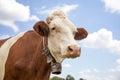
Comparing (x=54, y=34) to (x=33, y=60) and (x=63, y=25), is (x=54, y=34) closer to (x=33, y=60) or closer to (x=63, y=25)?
(x=63, y=25)

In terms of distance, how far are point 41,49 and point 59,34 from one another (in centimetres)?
90

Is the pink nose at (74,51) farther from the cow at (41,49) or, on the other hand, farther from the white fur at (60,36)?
the white fur at (60,36)

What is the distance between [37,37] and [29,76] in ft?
4.08

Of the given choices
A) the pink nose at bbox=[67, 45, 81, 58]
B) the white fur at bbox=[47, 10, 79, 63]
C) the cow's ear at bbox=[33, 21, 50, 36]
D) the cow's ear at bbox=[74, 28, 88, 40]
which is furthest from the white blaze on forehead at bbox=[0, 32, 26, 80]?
the pink nose at bbox=[67, 45, 81, 58]

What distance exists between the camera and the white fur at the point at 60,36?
8.74 meters

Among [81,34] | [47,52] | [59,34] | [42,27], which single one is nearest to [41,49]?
[47,52]

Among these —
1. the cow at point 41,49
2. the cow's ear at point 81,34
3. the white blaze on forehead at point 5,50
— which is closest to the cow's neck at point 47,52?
the cow at point 41,49

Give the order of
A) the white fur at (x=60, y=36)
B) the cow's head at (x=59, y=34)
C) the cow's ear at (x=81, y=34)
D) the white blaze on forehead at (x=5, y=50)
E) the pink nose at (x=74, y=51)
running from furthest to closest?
the white blaze on forehead at (x=5, y=50)
the cow's ear at (x=81, y=34)
the white fur at (x=60, y=36)
the cow's head at (x=59, y=34)
the pink nose at (x=74, y=51)

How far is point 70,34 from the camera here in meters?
8.92

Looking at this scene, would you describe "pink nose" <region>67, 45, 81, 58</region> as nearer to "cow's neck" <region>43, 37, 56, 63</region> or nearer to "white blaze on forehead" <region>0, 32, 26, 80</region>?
"cow's neck" <region>43, 37, 56, 63</region>

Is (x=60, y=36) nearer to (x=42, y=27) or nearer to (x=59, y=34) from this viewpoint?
(x=59, y=34)

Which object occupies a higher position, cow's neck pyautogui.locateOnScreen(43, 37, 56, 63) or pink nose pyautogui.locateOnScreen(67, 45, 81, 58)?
cow's neck pyautogui.locateOnScreen(43, 37, 56, 63)

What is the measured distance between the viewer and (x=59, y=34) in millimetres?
8977

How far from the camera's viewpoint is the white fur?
8.74 metres
